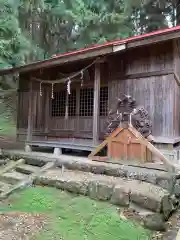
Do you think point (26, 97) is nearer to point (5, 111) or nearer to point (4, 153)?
point (4, 153)

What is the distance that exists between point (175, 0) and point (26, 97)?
1244 centimetres

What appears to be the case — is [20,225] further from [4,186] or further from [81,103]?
[81,103]

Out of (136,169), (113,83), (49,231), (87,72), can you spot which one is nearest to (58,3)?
(87,72)

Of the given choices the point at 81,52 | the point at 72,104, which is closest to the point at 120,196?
the point at 81,52

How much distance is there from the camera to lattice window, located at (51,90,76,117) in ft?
32.0

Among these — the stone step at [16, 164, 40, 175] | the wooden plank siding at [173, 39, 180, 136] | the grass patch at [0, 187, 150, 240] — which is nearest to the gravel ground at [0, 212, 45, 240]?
the grass patch at [0, 187, 150, 240]

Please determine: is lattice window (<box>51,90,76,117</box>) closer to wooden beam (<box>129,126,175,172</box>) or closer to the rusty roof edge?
the rusty roof edge

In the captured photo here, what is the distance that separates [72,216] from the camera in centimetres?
475

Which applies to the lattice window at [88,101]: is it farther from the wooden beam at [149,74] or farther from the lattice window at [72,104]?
the wooden beam at [149,74]

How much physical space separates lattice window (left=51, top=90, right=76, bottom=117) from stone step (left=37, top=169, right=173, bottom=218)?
3520 mm

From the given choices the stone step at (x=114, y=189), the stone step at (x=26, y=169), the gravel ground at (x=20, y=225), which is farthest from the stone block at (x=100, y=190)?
the stone step at (x=26, y=169)

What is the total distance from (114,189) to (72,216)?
1.10 m

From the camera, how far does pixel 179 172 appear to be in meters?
5.90

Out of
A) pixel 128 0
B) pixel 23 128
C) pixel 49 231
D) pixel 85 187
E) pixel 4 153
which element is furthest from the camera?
pixel 128 0
